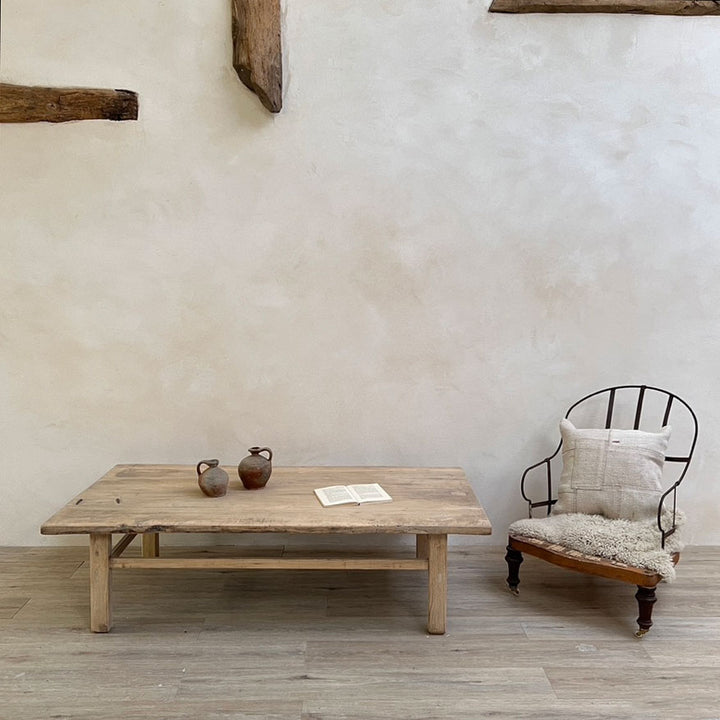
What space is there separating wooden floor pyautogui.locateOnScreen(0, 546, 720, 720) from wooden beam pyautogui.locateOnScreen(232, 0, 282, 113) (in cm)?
240

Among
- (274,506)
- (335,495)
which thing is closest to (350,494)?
(335,495)

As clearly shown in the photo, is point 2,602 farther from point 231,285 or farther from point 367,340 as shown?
point 367,340

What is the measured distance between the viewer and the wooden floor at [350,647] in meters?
2.45

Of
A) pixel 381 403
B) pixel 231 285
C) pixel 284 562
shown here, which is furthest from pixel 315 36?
pixel 284 562

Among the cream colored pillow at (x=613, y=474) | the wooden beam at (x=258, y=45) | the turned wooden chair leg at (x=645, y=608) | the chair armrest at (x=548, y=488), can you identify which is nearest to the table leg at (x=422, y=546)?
the chair armrest at (x=548, y=488)

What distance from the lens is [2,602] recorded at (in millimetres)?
3203

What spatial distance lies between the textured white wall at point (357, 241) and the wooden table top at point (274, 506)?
1.41ft

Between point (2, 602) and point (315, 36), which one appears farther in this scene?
point (315, 36)

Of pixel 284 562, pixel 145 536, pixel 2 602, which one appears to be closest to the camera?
pixel 284 562

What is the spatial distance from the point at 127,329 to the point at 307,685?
2.09 meters

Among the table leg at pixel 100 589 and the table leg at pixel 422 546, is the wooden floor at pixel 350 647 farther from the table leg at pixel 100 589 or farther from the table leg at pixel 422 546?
the table leg at pixel 422 546

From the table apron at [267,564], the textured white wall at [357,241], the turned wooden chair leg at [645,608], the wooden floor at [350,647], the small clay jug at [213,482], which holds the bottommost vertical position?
the wooden floor at [350,647]

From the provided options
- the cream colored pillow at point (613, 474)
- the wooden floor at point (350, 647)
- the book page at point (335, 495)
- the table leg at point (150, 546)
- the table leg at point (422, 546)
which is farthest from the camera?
the table leg at point (150, 546)

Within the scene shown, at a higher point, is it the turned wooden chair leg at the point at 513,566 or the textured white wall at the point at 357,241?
the textured white wall at the point at 357,241
